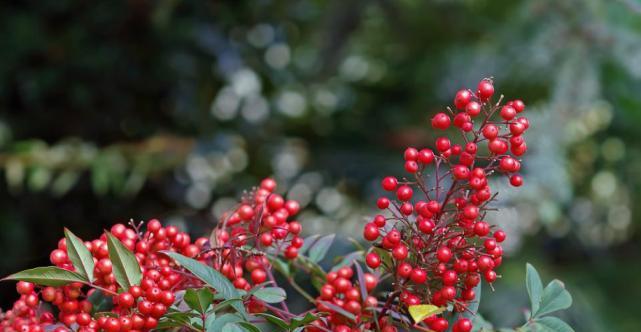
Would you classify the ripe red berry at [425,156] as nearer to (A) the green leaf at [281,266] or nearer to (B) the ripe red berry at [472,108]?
(B) the ripe red berry at [472,108]

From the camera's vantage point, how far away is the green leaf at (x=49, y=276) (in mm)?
354

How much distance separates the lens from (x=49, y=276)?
14.3 inches

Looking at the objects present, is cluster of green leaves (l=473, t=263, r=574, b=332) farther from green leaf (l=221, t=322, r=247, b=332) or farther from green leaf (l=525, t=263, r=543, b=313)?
green leaf (l=221, t=322, r=247, b=332)

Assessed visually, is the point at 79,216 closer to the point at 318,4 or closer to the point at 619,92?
the point at 318,4

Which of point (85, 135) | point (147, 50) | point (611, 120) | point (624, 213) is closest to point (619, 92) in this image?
point (611, 120)

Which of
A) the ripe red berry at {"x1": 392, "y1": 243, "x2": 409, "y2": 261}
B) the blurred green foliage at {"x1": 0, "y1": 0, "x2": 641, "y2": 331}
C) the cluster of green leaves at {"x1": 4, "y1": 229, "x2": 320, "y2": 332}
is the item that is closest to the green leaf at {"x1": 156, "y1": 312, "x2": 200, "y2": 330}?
the cluster of green leaves at {"x1": 4, "y1": 229, "x2": 320, "y2": 332}

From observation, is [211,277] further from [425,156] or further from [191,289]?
[425,156]

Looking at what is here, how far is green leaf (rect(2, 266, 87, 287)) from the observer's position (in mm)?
354

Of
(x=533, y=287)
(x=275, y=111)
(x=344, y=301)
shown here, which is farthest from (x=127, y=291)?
(x=275, y=111)

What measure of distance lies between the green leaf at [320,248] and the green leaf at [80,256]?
156mm

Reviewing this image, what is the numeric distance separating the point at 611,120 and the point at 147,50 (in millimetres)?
1177

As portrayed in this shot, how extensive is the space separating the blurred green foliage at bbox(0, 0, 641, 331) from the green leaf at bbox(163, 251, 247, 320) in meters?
0.84

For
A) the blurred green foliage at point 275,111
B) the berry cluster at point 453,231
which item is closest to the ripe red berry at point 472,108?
the berry cluster at point 453,231

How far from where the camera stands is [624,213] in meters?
2.07
